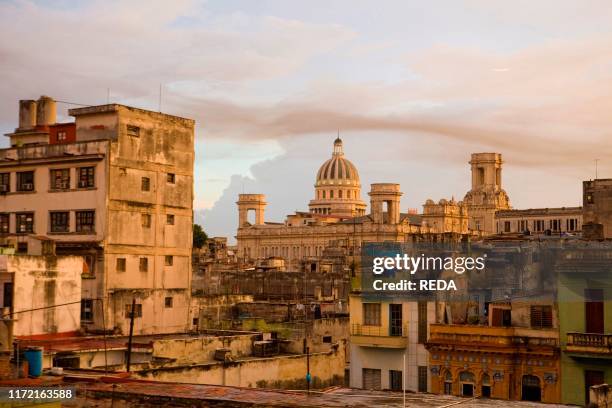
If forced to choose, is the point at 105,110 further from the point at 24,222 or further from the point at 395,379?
the point at 395,379

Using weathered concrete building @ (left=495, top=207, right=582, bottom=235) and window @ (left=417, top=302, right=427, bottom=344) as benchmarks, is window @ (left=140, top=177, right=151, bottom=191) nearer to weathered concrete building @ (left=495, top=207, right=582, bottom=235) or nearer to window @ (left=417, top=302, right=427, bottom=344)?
window @ (left=417, top=302, right=427, bottom=344)

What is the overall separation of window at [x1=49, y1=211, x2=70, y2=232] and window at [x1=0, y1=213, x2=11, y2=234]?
2.71 meters

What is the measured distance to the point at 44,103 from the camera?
2242 inches

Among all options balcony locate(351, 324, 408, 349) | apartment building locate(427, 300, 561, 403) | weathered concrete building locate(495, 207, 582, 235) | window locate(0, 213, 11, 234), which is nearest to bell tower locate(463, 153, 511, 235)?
weathered concrete building locate(495, 207, 582, 235)

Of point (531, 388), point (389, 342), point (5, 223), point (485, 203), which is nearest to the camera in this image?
point (531, 388)

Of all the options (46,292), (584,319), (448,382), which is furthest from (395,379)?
(46,292)

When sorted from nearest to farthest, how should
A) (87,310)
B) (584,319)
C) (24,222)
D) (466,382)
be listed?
(584,319), (466,382), (87,310), (24,222)

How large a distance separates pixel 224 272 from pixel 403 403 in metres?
62.6

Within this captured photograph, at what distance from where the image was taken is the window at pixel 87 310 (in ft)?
157

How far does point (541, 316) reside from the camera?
3847cm

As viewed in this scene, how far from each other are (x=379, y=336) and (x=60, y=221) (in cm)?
1733

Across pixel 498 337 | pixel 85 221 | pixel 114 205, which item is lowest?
pixel 498 337

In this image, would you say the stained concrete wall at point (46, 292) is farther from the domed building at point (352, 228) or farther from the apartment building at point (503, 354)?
the domed building at point (352, 228)

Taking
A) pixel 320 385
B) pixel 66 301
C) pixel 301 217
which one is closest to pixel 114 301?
pixel 66 301
